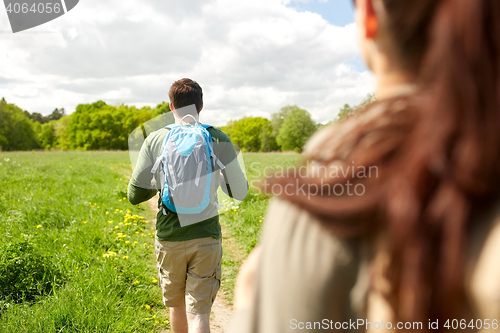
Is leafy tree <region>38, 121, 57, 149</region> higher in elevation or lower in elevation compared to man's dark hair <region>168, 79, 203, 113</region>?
higher

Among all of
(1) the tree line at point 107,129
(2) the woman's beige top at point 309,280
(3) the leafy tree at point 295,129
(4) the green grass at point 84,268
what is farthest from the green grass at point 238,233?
(3) the leafy tree at point 295,129

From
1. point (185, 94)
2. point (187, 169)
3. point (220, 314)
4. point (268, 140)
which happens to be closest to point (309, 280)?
point (187, 169)

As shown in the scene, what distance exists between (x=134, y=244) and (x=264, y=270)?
523 cm

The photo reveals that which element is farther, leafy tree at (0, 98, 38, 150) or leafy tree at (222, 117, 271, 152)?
leafy tree at (222, 117, 271, 152)

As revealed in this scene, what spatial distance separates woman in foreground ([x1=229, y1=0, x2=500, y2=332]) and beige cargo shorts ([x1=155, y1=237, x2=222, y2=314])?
2132 mm

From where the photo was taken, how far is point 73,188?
32.8 ft

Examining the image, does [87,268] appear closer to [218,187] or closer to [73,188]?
[218,187]

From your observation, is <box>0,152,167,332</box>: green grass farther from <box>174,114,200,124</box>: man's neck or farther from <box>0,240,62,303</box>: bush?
<box>174,114,200,124</box>: man's neck

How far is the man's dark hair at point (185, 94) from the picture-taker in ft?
9.24

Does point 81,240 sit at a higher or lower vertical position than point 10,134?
lower

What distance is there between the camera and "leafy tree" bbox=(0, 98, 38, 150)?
6334 cm

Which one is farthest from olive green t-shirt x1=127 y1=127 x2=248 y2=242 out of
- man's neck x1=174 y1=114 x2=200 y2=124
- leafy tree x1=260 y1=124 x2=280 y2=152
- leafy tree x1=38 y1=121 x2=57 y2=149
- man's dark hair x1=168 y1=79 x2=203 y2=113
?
leafy tree x1=38 y1=121 x2=57 y2=149

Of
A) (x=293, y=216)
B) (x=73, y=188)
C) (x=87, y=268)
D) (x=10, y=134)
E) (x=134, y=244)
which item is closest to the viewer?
(x=293, y=216)

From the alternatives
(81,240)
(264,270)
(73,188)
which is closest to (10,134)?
(73,188)
